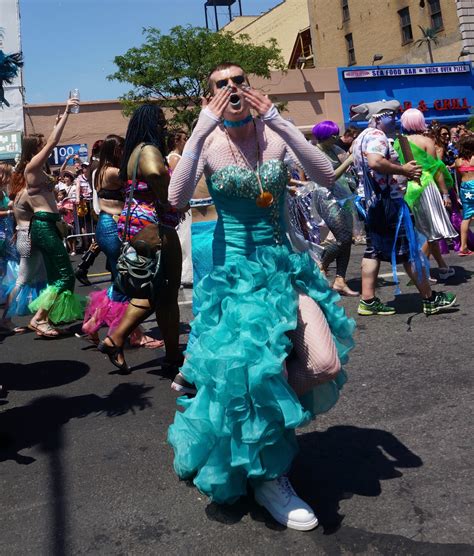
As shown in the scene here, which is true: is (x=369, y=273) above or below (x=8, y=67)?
below

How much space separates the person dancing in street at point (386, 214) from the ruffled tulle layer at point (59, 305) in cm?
303

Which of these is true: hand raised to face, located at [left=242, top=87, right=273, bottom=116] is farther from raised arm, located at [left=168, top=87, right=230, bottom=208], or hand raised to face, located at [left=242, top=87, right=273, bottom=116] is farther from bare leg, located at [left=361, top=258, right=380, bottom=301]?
bare leg, located at [left=361, top=258, right=380, bottom=301]

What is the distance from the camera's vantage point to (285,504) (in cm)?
284

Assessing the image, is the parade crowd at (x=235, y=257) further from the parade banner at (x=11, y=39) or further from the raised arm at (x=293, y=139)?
the parade banner at (x=11, y=39)

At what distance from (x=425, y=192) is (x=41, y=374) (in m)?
4.53

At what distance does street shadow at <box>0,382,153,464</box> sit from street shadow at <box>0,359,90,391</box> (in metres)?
0.45

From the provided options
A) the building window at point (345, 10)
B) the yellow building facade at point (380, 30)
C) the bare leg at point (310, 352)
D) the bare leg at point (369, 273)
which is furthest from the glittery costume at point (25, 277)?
the building window at point (345, 10)

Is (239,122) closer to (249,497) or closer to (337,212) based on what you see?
(249,497)

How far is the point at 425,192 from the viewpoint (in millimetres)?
7559

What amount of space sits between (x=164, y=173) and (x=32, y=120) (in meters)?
28.6

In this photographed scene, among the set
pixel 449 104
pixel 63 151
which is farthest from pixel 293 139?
pixel 449 104

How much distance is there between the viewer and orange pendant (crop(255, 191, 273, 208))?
9.91ft

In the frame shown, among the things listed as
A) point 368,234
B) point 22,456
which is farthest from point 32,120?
point 22,456

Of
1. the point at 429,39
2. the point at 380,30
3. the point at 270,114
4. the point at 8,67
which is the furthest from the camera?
the point at 380,30
